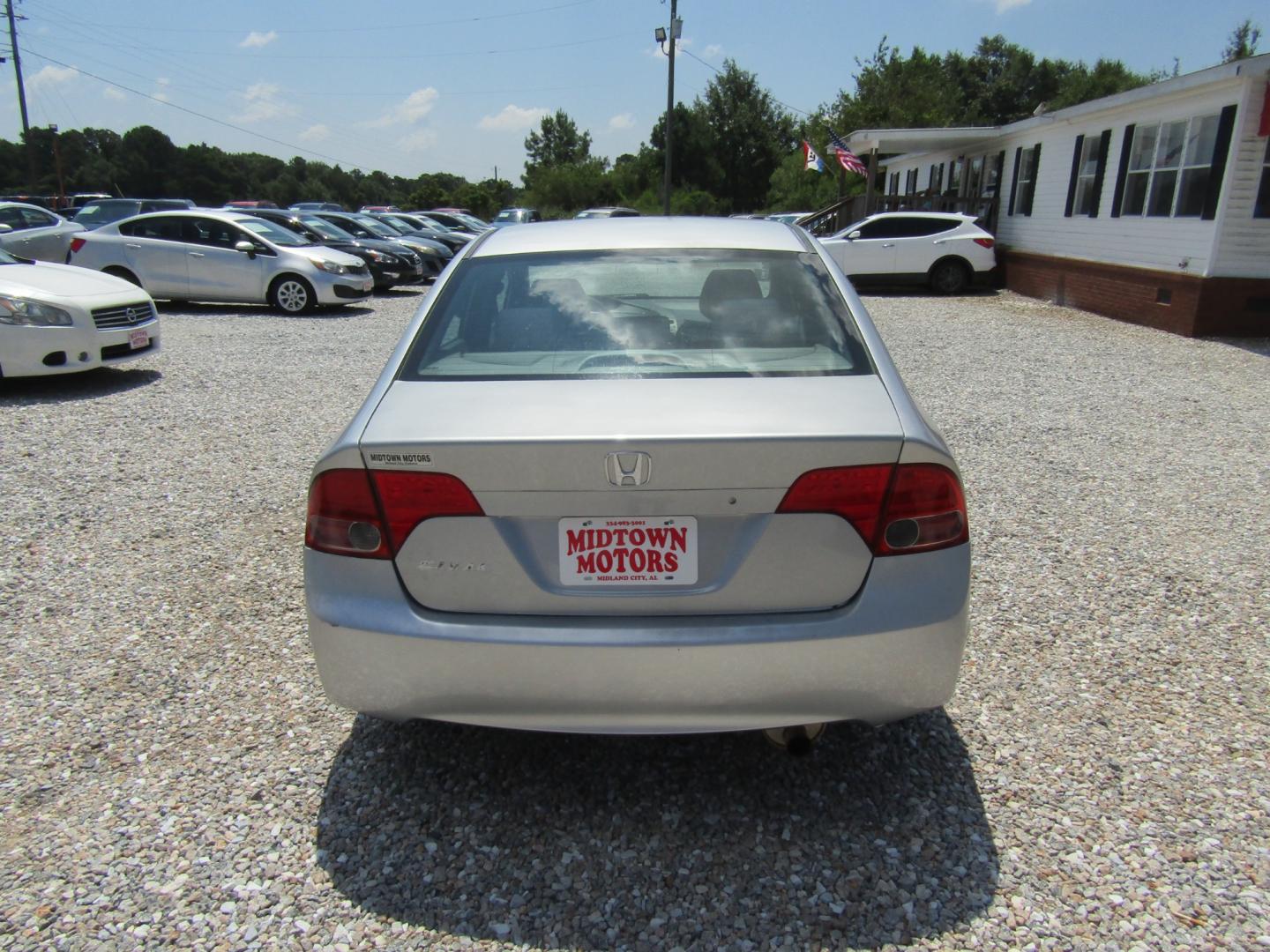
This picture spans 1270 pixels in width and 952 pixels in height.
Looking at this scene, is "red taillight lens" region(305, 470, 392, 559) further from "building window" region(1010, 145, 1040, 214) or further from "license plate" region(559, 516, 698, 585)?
"building window" region(1010, 145, 1040, 214)

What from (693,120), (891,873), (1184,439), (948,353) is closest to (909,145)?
(948,353)

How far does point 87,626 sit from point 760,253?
300 cm

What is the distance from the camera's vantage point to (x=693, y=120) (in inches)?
2400

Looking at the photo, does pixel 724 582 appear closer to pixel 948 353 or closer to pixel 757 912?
A: pixel 757 912

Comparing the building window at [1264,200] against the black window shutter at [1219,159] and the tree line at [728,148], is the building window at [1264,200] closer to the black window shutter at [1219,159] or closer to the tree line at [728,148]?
the black window shutter at [1219,159]

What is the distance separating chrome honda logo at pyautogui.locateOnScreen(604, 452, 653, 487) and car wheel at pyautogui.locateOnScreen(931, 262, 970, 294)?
17316 millimetres

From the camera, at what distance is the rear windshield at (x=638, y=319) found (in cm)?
259

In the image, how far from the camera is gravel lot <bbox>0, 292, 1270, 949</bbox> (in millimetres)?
2148

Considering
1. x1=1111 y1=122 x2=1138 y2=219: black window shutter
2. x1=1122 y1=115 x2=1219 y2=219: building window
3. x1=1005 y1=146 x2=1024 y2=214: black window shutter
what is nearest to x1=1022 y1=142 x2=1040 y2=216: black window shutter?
x1=1005 y1=146 x2=1024 y2=214: black window shutter

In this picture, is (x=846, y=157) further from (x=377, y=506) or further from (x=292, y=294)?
(x=377, y=506)

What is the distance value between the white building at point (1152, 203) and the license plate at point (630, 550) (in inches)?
483

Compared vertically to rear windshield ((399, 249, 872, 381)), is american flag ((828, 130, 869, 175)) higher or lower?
higher

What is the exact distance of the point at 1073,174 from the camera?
16141 millimetres

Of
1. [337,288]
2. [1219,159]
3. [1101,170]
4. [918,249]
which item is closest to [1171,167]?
[1219,159]
